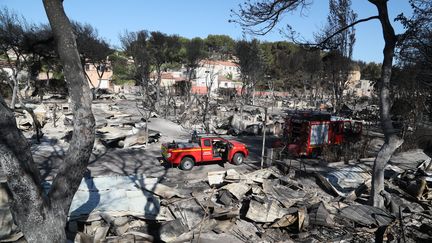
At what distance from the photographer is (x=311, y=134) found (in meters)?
15.8

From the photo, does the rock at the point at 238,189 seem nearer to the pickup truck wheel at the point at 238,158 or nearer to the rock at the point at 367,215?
the rock at the point at 367,215

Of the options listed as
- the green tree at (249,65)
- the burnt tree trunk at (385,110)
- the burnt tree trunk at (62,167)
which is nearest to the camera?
the burnt tree trunk at (62,167)

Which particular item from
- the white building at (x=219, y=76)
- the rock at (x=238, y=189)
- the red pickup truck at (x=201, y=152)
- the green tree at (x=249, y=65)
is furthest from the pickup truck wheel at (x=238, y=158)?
the white building at (x=219, y=76)

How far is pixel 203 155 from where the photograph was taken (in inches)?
548

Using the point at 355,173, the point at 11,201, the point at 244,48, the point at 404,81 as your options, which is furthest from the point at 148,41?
the point at 11,201

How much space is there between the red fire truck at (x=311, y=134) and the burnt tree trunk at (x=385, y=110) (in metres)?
6.13

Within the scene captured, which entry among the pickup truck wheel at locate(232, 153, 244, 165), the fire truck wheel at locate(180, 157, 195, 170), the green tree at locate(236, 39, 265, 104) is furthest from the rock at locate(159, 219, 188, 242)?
the green tree at locate(236, 39, 265, 104)

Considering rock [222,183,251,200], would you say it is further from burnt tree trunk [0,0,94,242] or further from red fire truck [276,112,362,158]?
red fire truck [276,112,362,158]

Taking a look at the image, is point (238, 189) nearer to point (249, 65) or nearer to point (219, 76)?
point (249, 65)

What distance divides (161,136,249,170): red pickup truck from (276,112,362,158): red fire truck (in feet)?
7.90

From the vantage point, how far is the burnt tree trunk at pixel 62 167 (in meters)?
3.79

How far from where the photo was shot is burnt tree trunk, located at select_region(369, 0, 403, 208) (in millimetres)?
8453

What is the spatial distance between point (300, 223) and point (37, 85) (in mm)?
44823

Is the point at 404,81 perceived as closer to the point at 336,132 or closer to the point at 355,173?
the point at 336,132
